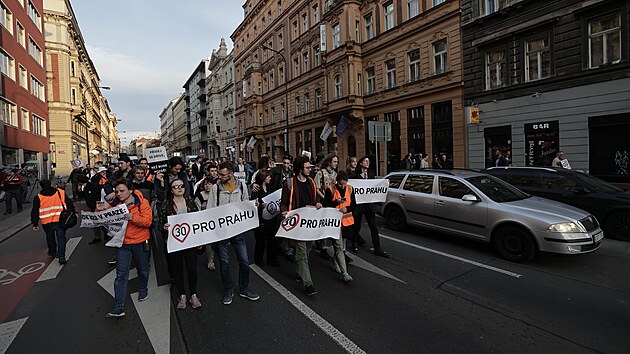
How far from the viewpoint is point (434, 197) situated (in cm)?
723

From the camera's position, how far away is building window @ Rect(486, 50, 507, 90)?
1596 cm

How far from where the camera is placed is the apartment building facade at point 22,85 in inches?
844

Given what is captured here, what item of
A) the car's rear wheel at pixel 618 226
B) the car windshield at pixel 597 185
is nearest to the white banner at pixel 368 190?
the car windshield at pixel 597 185

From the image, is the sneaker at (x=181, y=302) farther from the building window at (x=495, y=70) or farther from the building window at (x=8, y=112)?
the building window at (x=8, y=112)

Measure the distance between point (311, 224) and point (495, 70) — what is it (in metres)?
15.7

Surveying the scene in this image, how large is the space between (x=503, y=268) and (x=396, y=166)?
17.0m

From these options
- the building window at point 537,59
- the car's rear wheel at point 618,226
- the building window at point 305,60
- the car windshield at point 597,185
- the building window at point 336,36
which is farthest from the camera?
the building window at point 305,60

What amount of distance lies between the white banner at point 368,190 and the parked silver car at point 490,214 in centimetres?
121

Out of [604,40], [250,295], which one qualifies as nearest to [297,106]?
[604,40]

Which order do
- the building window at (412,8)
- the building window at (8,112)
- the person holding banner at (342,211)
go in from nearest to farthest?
the person holding banner at (342,211), the building window at (412,8), the building window at (8,112)

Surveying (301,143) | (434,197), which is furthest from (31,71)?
(434,197)

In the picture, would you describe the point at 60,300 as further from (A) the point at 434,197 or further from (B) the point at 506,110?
(B) the point at 506,110

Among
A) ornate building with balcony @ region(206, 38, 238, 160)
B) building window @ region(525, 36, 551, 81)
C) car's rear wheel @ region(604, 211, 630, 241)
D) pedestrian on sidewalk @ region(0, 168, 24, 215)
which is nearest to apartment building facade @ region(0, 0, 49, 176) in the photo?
pedestrian on sidewalk @ region(0, 168, 24, 215)

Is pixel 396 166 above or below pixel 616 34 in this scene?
below
